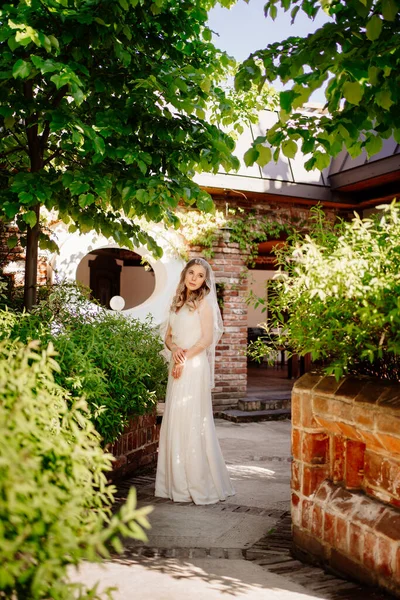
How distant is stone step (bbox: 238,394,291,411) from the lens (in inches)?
353

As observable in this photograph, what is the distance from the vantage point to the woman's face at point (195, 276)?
4.94 meters

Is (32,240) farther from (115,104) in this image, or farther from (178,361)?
(178,361)

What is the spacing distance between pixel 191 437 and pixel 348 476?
187 centimetres

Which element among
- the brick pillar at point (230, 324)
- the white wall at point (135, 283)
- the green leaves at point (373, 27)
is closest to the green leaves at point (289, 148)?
the green leaves at point (373, 27)

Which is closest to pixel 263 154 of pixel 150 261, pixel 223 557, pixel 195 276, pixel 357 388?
pixel 357 388

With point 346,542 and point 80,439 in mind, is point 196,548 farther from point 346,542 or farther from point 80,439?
point 80,439

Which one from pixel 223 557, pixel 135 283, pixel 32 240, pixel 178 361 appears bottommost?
pixel 223 557

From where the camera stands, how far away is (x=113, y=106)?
425 cm

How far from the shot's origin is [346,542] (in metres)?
2.90

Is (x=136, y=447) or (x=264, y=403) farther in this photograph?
(x=264, y=403)

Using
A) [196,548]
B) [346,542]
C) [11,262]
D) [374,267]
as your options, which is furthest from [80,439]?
[11,262]

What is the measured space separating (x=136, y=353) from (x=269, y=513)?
1797 millimetres

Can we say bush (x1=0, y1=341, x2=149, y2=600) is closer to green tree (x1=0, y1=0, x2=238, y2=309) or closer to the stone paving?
the stone paving

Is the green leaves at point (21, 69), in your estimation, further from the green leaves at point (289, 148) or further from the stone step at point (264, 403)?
the stone step at point (264, 403)
